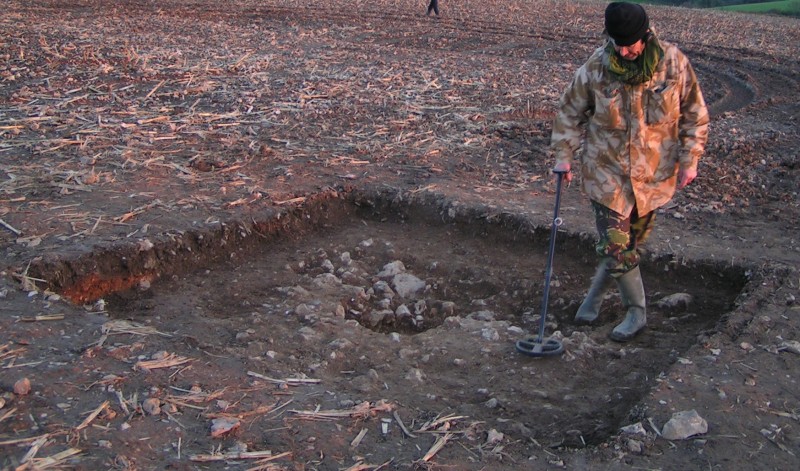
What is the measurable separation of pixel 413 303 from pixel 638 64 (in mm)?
2237

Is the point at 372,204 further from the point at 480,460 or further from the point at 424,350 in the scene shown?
the point at 480,460

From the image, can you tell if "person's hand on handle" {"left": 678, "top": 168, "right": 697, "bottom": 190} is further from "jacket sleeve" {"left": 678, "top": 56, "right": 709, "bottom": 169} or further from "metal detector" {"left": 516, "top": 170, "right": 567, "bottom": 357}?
"metal detector" {"left": 516, "top": 170, "right": 567, "bottom": 357}

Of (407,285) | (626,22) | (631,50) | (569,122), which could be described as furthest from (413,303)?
(626,22)

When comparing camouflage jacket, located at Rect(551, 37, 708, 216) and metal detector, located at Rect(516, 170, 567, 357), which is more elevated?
camouflage jacket, located at Rect(551, 37, 708, 216)

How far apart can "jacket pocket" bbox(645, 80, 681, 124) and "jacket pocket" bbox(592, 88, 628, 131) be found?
0.14m

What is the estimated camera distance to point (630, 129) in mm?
4355

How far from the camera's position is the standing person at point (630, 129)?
4.20 meters

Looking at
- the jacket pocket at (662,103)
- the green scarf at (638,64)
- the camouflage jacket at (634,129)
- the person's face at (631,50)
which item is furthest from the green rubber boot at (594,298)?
the person's face at (631,50)

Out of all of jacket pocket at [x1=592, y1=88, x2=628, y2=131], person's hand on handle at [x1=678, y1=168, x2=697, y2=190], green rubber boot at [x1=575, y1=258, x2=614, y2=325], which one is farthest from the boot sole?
jacket pocket at [x1=592, y1=88, x2=628, y2=131]

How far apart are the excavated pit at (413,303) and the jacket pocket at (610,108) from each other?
136 cm

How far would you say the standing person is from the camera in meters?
4.20

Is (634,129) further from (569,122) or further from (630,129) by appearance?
(569,122)

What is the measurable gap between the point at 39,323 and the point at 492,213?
11.4ft

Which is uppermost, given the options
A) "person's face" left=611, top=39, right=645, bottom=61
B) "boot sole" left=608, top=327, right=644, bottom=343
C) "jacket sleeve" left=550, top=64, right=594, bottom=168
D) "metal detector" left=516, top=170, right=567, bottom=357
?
"person's face" left=611, top=39, right=645, bottom=61
